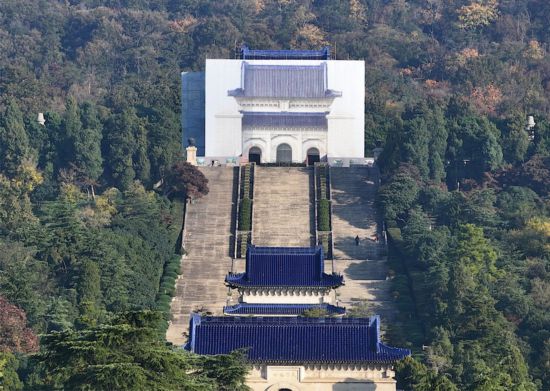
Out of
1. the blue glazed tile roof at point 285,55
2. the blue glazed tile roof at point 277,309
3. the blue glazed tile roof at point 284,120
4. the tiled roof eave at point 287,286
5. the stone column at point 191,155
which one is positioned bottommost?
the blue glazed tile roof at point 277,309

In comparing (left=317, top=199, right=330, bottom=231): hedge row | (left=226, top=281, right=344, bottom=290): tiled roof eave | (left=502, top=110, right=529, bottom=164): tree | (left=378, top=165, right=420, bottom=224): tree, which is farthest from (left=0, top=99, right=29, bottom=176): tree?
(left=226, top=281, right=344, bottom=290): tiled roof eave

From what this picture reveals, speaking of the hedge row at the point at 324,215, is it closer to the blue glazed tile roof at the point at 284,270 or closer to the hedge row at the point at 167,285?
the hedge row at the point at 167,285

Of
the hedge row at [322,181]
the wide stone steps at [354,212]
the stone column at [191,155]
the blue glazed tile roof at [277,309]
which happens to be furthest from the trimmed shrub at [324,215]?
the blue glazed tile roof at [277,309]

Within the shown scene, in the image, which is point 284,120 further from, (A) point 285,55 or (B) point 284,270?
(B) point 284,270

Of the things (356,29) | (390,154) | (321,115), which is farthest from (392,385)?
(356,29)

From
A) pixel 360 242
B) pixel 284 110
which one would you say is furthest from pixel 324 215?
pixel 284 110

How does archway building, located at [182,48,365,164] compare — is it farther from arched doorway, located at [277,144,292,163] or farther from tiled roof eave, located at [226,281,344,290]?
tiled roof eave, located at [226,281,344,290]
